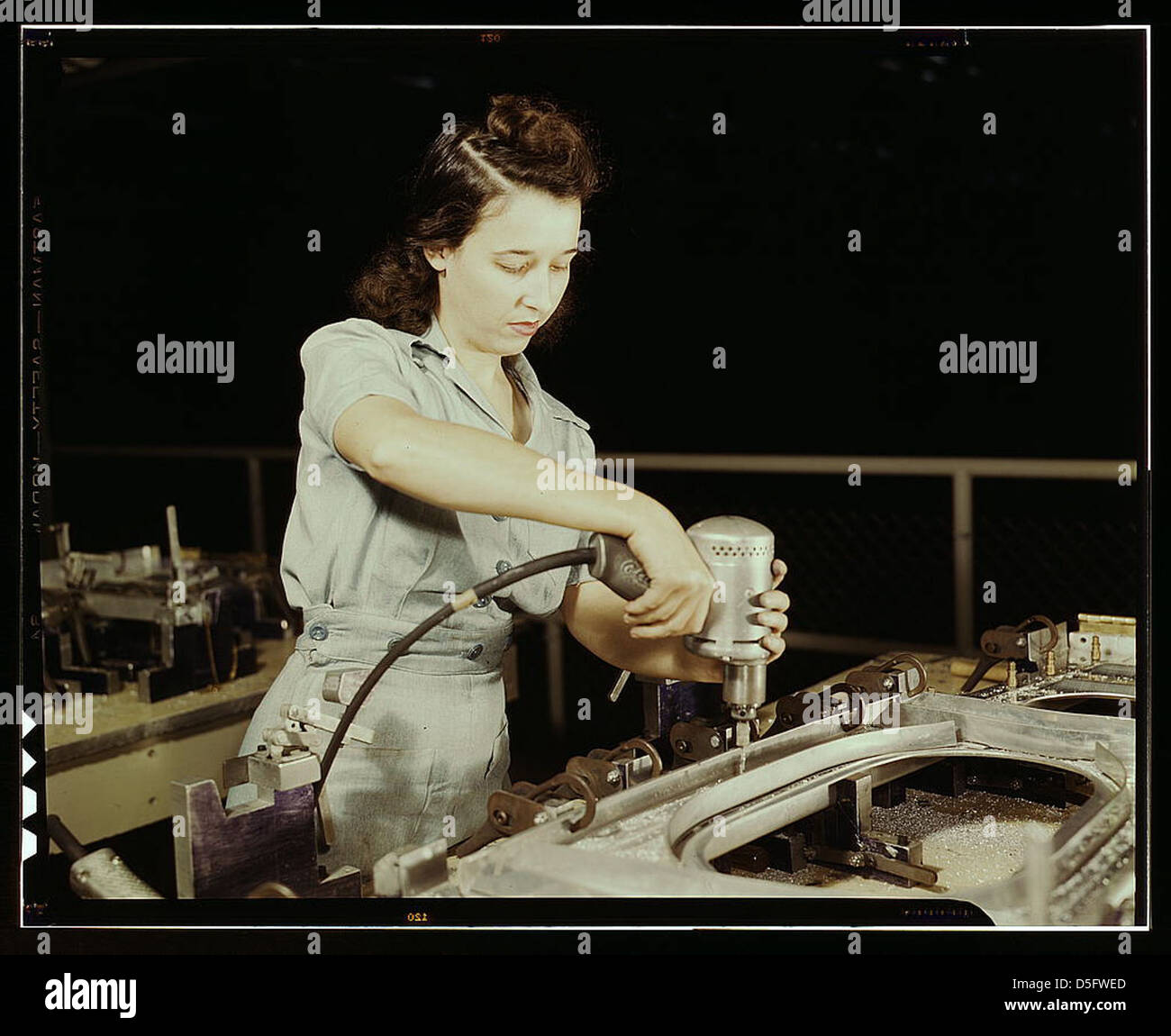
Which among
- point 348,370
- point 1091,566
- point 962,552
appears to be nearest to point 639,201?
point 348,370

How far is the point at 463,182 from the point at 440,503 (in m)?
0.48

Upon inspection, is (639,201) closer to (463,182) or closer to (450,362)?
(463,182)

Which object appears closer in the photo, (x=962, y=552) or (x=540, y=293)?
(x=540, y=293)

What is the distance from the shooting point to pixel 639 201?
1838 millimetres

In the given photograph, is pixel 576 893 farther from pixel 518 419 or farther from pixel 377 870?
pixel 518 419

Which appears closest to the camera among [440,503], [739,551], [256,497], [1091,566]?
[739,551]

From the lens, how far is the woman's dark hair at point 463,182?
174 centimetres

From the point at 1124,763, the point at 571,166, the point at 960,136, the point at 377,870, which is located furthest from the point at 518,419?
the point at 1124,763

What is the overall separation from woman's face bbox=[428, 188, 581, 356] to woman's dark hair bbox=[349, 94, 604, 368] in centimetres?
2

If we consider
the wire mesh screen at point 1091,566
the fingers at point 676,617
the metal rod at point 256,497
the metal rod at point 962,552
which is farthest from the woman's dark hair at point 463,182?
the metal rod at point 962,552

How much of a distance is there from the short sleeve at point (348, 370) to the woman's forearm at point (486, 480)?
0.29ft

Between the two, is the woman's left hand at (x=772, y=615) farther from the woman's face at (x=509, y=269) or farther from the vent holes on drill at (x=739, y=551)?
the woman's face at (x=509, y=269)
